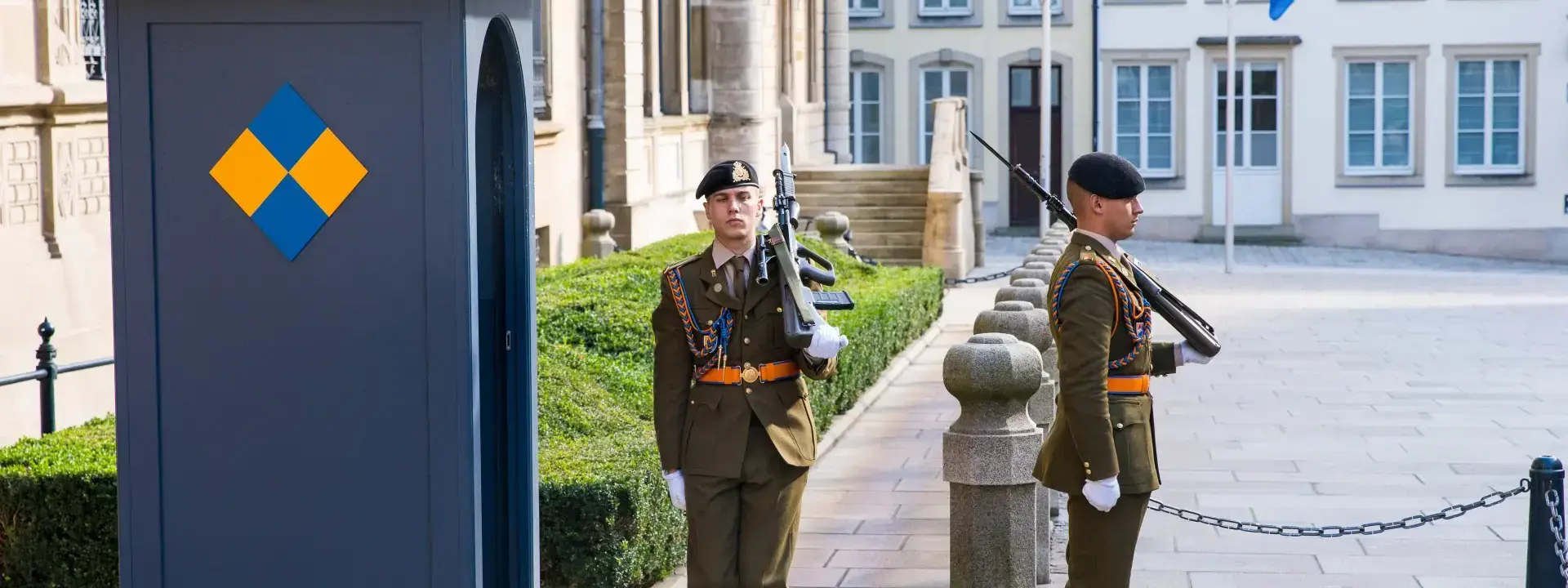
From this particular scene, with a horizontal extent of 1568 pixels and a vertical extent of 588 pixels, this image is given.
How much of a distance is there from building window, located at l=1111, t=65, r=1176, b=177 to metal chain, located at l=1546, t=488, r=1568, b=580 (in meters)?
31.8

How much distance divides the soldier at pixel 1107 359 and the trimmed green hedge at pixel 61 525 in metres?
3.60

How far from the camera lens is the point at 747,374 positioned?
535cm

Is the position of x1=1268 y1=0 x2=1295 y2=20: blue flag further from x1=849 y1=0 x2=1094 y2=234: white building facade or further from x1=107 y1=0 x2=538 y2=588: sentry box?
x1=107 y1=0 x2=538 y2=588: sentry box

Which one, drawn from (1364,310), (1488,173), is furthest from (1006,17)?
(1364,310)

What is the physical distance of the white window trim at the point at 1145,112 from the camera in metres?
37.4

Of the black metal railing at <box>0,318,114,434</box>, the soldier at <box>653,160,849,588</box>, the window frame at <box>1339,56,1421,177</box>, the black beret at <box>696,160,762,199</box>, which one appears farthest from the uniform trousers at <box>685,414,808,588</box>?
the window frame at <box>1339,56,1421,177</box>

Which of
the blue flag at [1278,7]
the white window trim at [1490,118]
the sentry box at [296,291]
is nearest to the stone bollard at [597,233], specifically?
the blue flag at [1278,7]

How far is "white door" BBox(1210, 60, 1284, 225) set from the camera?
36875mm

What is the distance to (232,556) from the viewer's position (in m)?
4.60

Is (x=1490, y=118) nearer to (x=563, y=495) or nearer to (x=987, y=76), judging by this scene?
(x=987, y=76)

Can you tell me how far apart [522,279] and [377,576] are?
1001mm

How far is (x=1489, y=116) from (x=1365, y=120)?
7.57 feet

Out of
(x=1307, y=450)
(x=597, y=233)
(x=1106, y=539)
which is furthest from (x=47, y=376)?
(x=597, y=233)

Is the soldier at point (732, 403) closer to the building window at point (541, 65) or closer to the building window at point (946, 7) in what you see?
the building window at point (541, 65)
